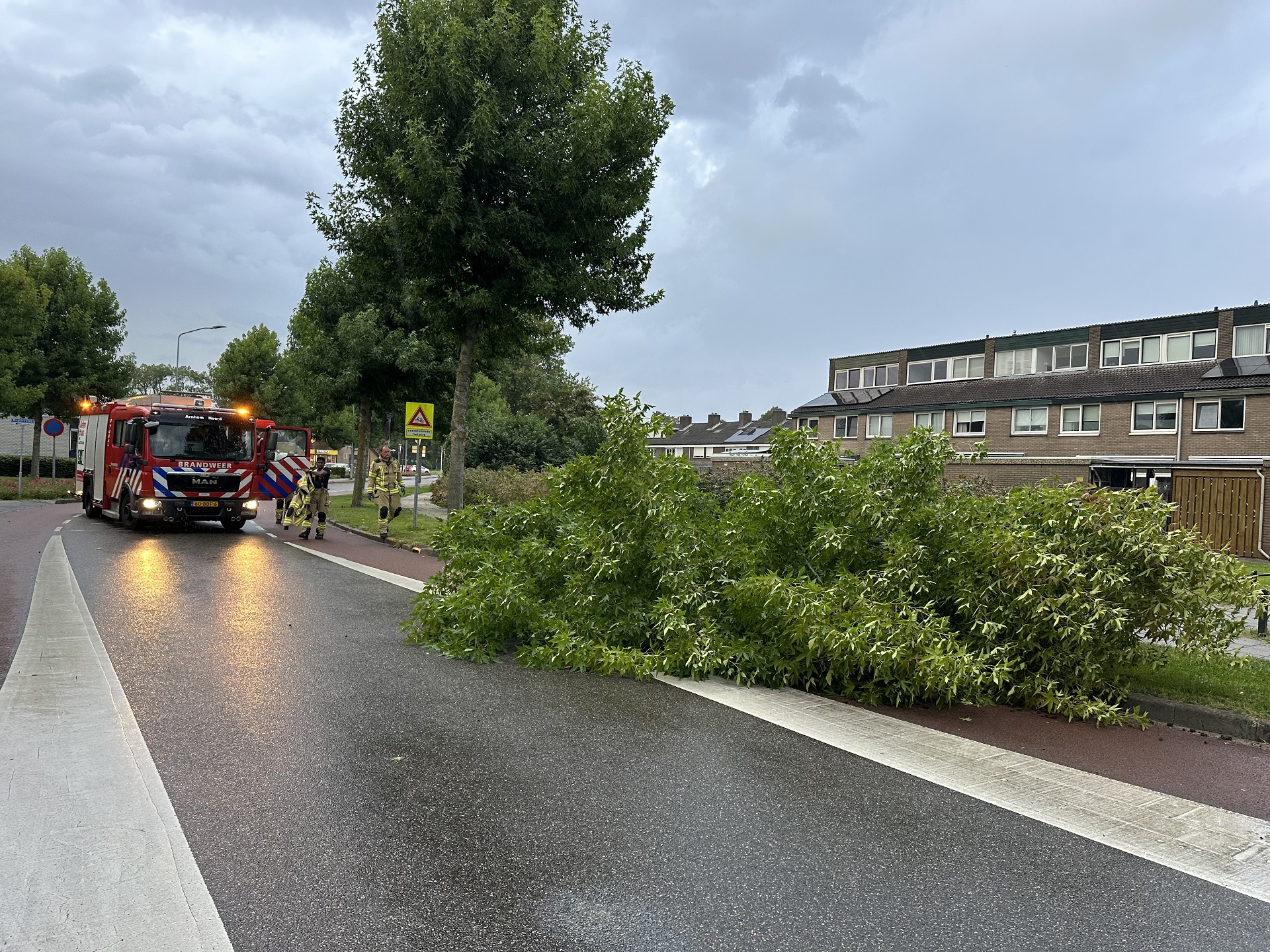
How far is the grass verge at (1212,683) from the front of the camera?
595cm

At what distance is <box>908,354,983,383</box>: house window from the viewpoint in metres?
44.9

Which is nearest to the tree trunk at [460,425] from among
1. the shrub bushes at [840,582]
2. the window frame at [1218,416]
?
the shrub bushes at [840,582]

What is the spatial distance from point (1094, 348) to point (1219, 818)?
4001 centimetres

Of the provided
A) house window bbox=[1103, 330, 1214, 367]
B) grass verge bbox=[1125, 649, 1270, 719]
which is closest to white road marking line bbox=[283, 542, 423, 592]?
grass verge bbox=[1125, 649, 1270, 719]

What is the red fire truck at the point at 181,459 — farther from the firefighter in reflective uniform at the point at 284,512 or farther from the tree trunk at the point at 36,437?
the tree trunk at the point at 36,437

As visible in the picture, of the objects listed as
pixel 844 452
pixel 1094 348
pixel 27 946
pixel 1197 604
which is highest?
pixel 1094 348

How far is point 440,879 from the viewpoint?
11.0 ft

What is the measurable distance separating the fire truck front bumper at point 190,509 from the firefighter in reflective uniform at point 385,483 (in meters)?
2.50

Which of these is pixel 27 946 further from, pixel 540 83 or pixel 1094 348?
pixel 1094 348

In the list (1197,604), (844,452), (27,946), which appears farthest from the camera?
(844,452)

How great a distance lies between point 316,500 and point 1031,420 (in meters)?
32.3

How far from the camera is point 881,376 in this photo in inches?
1959

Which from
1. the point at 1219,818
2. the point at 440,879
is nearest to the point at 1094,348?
the point at 1219,818

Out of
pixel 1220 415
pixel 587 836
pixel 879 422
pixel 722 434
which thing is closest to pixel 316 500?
pixel 587 836
